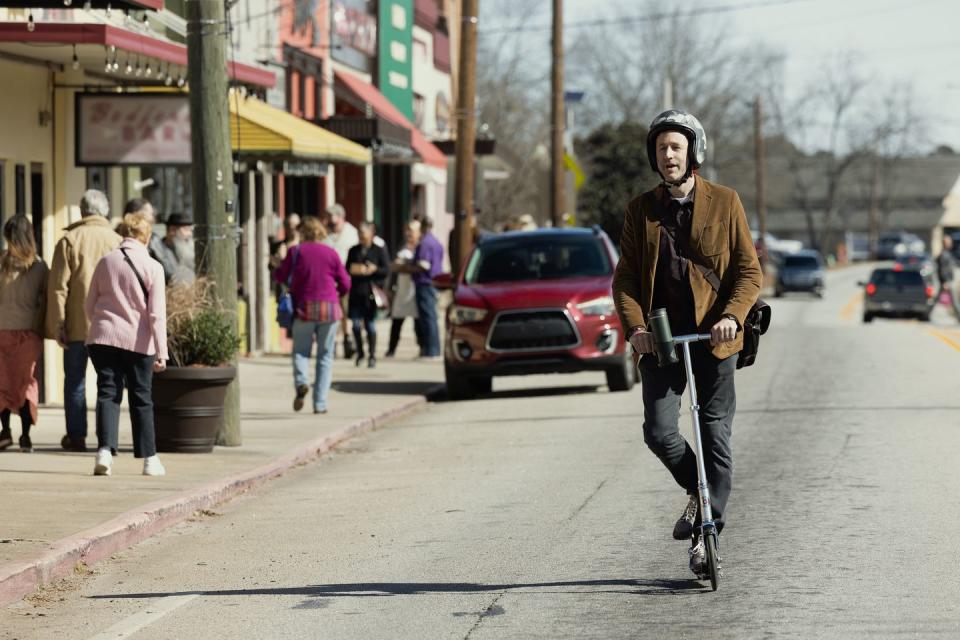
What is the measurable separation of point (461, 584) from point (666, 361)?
1526 mm

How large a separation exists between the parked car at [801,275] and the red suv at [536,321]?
158ft

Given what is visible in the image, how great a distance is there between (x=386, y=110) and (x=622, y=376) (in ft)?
52.0

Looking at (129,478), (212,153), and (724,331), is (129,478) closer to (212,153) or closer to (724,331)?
(212,153)

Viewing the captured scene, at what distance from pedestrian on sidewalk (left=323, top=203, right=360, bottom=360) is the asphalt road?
19.0ft

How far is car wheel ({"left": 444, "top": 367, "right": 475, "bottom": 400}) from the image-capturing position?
19391 millimetres

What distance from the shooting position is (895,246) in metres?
109

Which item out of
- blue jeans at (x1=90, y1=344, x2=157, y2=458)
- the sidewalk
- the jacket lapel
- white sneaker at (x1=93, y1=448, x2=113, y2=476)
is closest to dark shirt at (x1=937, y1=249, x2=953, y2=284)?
the sidewalk

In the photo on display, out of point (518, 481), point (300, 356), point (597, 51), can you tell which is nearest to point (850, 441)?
point (518, 481)

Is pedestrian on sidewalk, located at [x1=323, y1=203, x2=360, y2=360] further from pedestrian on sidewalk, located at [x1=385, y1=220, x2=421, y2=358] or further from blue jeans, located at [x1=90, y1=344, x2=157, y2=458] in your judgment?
blue jeans, located at [x1=90, y1=344, x2=157, y2=458]

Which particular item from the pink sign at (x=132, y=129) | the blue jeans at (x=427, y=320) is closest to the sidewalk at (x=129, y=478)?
the pink sign at (x=132, y=129)

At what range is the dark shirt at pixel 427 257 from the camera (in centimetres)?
2464

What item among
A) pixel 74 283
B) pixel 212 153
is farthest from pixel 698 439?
pixel 212 153

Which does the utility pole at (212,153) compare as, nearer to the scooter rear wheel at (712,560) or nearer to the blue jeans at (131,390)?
the blue jeans at (131,390)

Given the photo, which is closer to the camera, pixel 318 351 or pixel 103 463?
pixel 103 463
